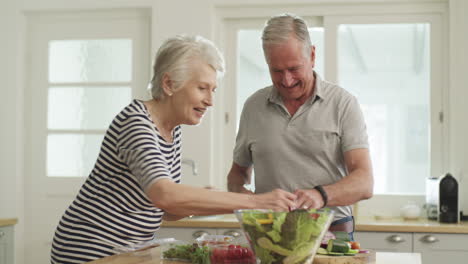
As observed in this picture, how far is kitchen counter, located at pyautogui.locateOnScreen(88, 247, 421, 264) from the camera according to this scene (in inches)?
68.8

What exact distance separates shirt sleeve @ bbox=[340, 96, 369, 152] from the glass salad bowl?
734 millimetres

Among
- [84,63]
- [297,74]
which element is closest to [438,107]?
[297,74]

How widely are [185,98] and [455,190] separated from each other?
7.75ft

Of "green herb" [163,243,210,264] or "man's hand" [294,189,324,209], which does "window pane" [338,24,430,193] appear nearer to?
"man's hand" [294,189,324,209]

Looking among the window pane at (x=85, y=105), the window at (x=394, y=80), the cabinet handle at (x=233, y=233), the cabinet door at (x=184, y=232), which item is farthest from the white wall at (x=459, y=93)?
the window pane at (x=85, y=105)

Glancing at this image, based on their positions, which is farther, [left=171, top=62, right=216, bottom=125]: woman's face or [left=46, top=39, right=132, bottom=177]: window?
[left=46, top=39, right=132, bottom=177]: window

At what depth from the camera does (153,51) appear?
4.32 m

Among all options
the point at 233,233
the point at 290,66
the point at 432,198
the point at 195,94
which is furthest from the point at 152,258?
the point at 432,198

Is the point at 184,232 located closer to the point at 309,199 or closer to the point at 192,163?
the point at 192,163

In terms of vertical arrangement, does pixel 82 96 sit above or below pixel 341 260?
above

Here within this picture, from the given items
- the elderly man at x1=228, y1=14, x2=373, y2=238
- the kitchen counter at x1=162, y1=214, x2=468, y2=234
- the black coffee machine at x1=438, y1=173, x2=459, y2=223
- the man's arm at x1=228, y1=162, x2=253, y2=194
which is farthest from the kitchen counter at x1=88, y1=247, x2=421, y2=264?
the black coffee machine at x1=438, y1=173, x2=459, y2=223

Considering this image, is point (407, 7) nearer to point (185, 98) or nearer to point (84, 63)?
point (84, 63)

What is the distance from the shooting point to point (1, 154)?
14.8ft

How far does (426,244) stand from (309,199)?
1804mm
